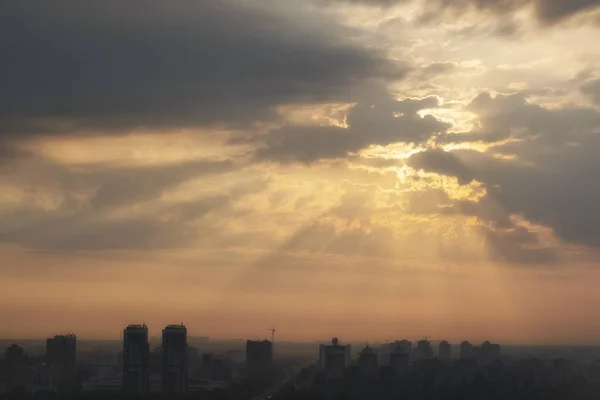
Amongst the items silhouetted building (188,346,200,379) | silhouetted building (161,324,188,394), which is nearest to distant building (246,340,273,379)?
silhouetted building (188,346,200,379)

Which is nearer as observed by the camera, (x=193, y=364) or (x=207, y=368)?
(x=207, y=368)

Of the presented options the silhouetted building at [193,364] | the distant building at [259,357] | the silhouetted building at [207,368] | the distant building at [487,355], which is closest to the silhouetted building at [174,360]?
the silhouetted building at [193,364]

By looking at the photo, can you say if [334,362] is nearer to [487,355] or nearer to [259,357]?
[259,357]

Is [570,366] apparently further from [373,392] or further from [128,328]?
[128,328]

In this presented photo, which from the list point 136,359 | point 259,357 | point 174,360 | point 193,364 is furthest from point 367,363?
point 193,364

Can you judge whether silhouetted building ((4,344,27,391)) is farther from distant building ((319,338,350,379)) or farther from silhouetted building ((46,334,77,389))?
distant building ((319,338,350,379))

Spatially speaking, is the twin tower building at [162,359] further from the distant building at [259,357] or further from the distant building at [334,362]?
the distant building at [259,357]
